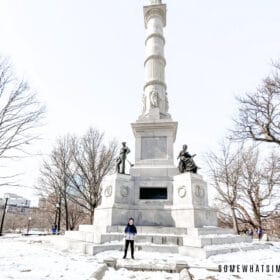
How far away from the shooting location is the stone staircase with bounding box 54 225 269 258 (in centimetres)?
715

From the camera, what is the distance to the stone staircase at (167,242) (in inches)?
281

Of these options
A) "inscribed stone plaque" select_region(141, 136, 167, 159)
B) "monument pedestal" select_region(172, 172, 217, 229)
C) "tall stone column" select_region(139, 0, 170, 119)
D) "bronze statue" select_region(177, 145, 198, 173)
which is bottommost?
"monument pedestal" select_region(172, 172, 217, 229)

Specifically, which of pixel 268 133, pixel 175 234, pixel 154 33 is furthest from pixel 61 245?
pixel 154 33

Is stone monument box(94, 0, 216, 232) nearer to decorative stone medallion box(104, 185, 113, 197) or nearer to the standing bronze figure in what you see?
decorative stone medallion box(104, 185, 113, 197)

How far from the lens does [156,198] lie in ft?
36.8

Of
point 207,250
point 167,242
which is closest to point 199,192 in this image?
point 167,242

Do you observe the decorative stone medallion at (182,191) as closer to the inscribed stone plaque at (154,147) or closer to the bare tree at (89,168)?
the inscribed stone plaque at (154,147)

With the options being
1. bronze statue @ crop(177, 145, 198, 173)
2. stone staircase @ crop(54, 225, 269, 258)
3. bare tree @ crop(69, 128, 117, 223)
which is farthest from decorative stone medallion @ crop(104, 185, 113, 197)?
bare tree @ crop(69, 128, 117, 223)

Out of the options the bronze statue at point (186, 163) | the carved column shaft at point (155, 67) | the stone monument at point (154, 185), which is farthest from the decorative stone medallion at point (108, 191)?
the carved column shaft at point (155, 67)

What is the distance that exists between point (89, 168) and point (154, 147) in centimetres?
1187

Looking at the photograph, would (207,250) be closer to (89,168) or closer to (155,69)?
(155,69)

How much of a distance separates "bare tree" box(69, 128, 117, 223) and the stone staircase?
480 inches

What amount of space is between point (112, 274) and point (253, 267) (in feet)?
12.1

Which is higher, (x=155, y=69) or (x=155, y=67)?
(x=155, y=67)
